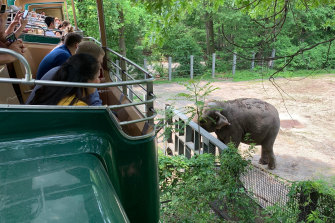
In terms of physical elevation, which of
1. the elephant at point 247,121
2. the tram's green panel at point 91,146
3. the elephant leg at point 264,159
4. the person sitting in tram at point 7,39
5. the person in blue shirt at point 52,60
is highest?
the person sitting in tram at point 7,39

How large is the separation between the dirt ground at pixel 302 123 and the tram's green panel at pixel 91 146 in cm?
141

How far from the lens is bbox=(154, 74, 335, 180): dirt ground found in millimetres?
7345

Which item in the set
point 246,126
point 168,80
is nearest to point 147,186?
point 246,126

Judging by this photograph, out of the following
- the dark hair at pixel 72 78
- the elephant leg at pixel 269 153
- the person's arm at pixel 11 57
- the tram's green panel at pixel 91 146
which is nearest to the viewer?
the tram's green panel at pixel 91 146

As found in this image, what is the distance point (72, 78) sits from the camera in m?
2.18

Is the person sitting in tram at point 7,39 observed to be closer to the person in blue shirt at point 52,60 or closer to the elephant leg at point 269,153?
the person in blue shirt at point 52,60

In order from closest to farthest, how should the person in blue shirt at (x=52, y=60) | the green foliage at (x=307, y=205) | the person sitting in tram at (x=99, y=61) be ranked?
the person sitting in tram at (x=99, y=61), the green foliage at (x=307, y=205), the person in blue shirt at (x=52, y=60)

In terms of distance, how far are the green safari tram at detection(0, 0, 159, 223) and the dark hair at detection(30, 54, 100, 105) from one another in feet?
0.85

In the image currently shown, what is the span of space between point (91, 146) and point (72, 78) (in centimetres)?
71

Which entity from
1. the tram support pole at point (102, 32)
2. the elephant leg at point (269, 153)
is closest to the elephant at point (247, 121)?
the elephant leg at point (269, 153)

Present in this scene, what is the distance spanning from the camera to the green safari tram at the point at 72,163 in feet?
3.66

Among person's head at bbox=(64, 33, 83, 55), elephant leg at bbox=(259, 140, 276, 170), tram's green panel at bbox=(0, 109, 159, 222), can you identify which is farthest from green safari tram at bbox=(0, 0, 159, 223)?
elephant leg at bbox=(259, 140, 276, 170)

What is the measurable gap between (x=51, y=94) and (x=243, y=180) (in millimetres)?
2979

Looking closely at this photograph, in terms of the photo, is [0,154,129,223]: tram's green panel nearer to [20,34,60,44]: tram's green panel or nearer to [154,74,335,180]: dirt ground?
[154,74,335,180]: dirt ground
